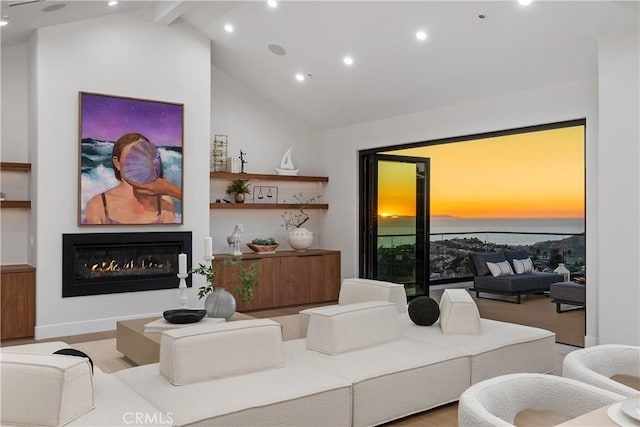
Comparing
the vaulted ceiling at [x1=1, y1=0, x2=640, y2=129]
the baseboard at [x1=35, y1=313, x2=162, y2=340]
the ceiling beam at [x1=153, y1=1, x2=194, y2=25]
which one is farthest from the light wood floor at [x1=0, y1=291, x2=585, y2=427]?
the ceiling beam at [x1=153, y1=1, x2=194, y2=25]

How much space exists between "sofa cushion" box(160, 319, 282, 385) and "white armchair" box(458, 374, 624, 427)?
4.42ft

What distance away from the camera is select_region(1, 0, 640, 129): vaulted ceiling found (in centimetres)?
488

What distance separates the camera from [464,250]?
9.85 m

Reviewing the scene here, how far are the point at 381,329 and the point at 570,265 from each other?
21.0ft

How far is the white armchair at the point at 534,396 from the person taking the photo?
2.00 m

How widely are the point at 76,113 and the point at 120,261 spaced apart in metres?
1.70

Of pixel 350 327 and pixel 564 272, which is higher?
pixel 350 327

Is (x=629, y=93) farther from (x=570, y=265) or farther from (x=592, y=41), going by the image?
(x=570, y=265)

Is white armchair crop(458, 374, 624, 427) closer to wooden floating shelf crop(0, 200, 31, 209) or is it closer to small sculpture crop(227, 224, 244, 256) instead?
wooden floating shelf crop(0, 200, 31, 209)

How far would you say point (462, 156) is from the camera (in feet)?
31.6

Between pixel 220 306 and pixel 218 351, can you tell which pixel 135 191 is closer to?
pixel 220 306

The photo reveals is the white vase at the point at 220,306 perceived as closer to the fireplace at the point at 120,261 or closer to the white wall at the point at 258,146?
the fireplace at the point at 120,261

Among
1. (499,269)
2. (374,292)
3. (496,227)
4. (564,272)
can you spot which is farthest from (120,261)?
(564,272)

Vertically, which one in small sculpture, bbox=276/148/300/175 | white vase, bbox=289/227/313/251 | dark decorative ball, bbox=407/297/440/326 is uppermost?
small sculpture, bbox=276/148/300/175
